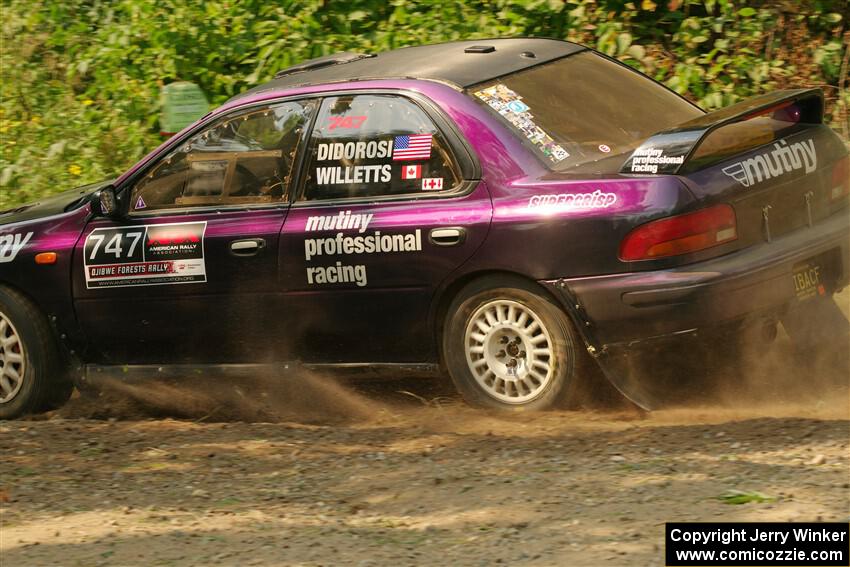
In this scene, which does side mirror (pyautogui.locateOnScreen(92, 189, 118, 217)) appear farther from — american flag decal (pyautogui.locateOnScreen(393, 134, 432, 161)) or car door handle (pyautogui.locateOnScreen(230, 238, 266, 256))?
american flag decal (pyautogui.locateOnScreen(393, 134, 432, 161))

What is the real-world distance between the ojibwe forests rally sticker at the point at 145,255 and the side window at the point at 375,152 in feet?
2.25

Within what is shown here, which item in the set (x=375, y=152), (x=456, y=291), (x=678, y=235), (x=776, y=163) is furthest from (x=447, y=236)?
(x=776, y=163)

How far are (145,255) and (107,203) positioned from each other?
364 mm

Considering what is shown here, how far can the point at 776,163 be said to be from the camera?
5.41 meters

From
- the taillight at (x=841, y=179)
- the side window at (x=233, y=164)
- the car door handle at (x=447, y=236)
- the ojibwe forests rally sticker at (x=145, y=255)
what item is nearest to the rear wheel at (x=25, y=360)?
the ojibwe forests rally sticker at (x=145, y=255)

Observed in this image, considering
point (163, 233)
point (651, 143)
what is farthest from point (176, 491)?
point (651, 143)

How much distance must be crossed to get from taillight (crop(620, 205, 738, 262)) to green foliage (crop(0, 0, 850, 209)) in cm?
430

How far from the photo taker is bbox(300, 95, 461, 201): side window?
564 centimetres

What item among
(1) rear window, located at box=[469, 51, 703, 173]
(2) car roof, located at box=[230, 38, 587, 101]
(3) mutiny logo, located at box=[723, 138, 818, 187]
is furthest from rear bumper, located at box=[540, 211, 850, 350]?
→ (2) car roof, located at box=[230, 38, 587, 101]

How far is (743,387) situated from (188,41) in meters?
6.72

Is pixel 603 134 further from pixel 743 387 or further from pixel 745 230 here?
pixel 743 387

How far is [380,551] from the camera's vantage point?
411 centimetres

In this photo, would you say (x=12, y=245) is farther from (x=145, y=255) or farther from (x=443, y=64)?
(x=443, y=64)

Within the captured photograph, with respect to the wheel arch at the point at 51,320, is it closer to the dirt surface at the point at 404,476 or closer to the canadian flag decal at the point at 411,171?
the dirt surface at the point at 404,476
